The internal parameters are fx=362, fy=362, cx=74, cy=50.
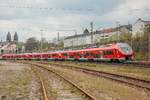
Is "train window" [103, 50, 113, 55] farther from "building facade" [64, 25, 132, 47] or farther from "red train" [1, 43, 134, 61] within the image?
"building facade" [64, 25, 132, 47]

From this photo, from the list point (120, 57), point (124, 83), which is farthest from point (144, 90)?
point (120, 57)

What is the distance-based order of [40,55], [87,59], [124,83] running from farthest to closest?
[40,55], [87,59], [124,83]

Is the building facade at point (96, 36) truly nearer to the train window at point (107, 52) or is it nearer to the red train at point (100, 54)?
the red train at point (100, 54)

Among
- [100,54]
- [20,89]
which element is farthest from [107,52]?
[20,89]

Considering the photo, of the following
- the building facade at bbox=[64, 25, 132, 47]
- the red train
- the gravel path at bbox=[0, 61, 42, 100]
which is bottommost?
the gravel path at bbox=[0, 61, 42, 100]

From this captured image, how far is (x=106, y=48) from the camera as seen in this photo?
5328cm

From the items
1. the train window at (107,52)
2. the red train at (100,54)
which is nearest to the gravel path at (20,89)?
the red train at (100,54)

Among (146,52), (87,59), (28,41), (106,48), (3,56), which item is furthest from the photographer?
(28,41)

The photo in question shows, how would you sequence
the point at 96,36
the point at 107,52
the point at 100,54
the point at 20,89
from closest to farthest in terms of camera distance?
the point at 20,89 → the point at 107,52 → the point at 100,54 → the point at 96,36

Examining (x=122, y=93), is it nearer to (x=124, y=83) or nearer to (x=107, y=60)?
(x=124, y=83)

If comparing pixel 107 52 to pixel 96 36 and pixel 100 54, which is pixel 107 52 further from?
pixel 96 36

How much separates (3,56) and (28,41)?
69603 millimetres

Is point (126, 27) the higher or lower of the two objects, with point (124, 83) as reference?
higher

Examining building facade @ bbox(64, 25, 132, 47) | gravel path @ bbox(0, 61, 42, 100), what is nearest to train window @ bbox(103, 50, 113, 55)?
gravel path @ bbox(0, 61, 42, 100)
